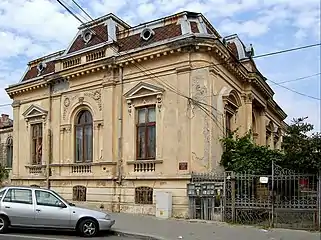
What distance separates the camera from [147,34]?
69.6 feet

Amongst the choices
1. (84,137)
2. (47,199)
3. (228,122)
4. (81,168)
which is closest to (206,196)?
(228,122)

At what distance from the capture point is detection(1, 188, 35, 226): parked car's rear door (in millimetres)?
13453

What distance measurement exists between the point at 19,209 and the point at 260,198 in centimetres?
828

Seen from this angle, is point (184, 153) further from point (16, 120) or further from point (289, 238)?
point (16, 120)

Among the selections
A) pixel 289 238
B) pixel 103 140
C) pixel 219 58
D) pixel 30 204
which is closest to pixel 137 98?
pixel 103 140

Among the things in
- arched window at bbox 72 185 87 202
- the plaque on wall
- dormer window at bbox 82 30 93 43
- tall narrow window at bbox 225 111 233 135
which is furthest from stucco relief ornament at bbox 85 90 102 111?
tall narrow window at bbox 225 111 233 135

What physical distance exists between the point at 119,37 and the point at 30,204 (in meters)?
11.1

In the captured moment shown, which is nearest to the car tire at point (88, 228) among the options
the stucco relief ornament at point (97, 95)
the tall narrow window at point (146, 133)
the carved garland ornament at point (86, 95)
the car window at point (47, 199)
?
the car window at point (47, 199)

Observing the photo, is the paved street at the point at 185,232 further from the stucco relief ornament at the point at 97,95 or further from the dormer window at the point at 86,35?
the dormer window at the point at 86,35

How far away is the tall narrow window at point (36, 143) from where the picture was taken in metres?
25.2

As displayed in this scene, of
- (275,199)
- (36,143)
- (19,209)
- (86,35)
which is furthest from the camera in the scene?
(36,143)

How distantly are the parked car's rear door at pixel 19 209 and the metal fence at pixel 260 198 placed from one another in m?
6.70

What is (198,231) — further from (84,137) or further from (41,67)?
(41,67)

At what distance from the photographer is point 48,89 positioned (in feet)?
80.4
